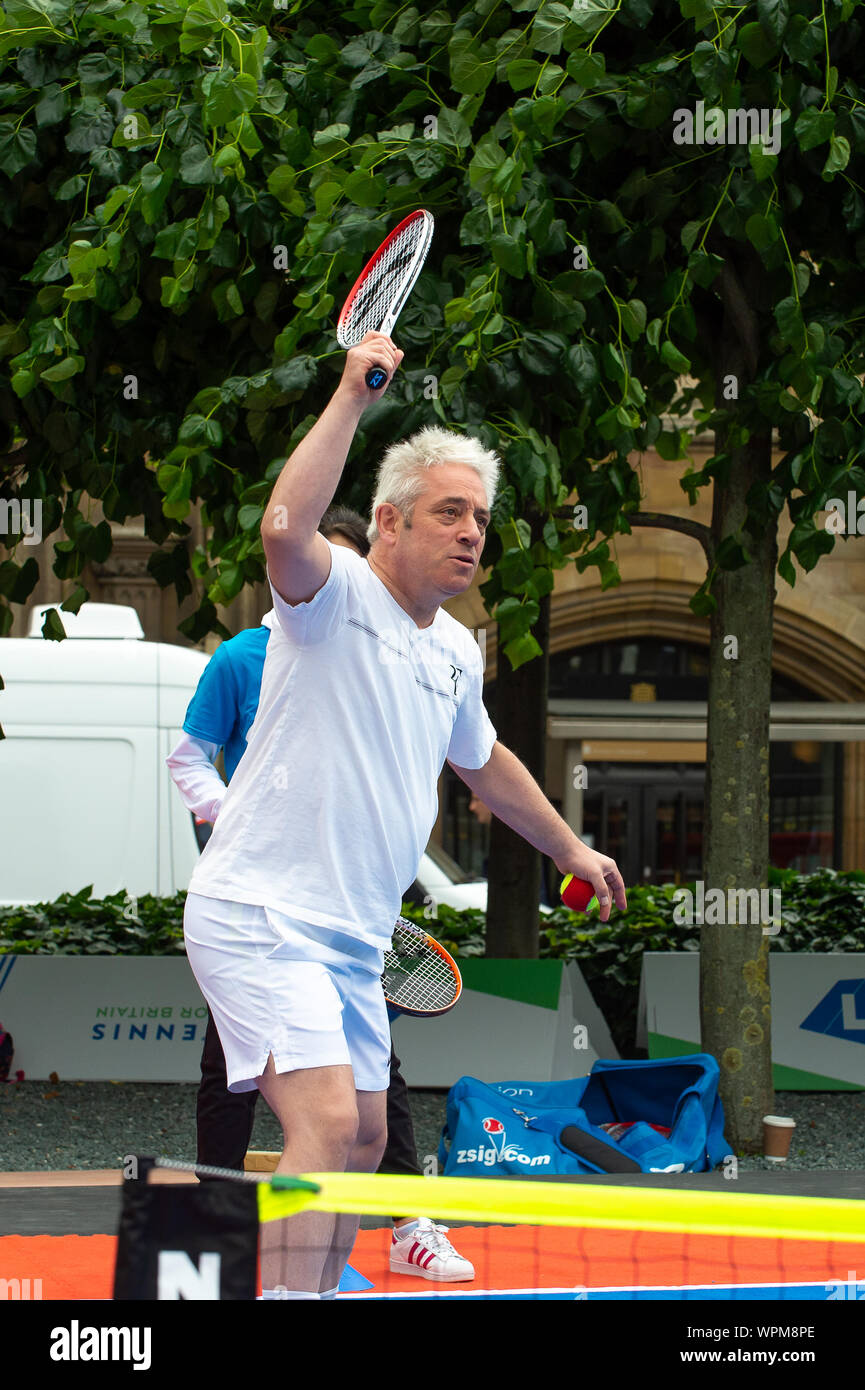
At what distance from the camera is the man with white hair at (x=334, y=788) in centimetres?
268

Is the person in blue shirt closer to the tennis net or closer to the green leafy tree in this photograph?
the green leafy tree

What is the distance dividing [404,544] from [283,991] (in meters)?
0.89

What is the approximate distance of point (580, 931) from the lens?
8.23 metres

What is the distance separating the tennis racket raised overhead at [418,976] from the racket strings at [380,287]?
162 centimetres

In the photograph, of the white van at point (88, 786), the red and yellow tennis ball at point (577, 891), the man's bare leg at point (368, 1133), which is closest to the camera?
the man's bare leg at point (368, 1133)

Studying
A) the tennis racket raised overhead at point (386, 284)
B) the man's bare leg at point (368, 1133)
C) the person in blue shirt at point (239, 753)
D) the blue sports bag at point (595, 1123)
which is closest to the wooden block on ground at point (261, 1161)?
Answer: the blue sports bag at point (595, 1123)

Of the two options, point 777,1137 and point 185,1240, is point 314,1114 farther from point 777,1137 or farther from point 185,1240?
point 777,1137

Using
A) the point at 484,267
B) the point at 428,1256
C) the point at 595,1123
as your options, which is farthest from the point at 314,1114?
the point at 595,1123

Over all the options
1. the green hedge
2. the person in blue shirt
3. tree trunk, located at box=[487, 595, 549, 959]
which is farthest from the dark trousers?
the green hedge

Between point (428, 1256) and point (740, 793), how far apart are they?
2759mm

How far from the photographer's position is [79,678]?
370 inches

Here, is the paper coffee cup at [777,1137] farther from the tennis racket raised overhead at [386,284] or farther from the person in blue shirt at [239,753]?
the tennis racket raised overhead at [386,284]
